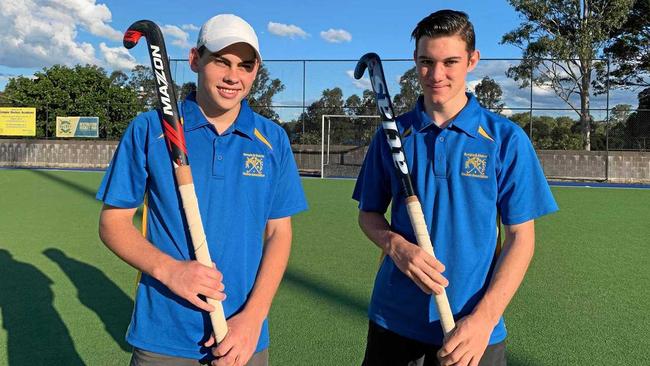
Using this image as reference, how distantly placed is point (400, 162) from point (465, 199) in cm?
26

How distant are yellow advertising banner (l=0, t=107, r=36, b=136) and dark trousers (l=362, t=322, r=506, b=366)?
2427 cm

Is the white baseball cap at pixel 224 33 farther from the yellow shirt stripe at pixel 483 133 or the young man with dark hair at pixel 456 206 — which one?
the yellow shirt stripe at pixel 483 133

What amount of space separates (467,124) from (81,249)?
5.66 metres

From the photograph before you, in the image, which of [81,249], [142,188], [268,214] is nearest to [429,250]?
[268,214]

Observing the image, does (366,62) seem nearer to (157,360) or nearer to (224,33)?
(224,33)

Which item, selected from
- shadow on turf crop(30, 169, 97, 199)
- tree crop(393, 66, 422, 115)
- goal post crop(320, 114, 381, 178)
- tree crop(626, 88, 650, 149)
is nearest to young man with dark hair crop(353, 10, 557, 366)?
shadow on turf crop(30, 169, 97, 199)

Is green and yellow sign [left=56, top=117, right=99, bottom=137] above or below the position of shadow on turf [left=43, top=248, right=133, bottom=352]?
above

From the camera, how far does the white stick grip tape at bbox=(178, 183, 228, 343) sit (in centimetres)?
167

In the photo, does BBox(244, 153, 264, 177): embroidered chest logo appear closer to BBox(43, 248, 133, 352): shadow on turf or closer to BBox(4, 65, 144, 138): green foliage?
BBox(43, 248, 133, 352): shadow on turf

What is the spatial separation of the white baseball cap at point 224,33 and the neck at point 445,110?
0.68 meters

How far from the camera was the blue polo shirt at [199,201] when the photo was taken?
1.73 metres

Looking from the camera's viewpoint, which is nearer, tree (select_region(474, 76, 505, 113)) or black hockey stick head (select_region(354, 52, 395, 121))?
black hockey stick head (select_region(354, 52, 395, 121))

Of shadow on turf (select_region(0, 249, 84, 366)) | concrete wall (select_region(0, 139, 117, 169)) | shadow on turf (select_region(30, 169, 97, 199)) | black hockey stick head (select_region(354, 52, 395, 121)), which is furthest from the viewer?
concrete wall (select_region(0, 139, 117, 169))

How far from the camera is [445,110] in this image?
1968 millimetres
